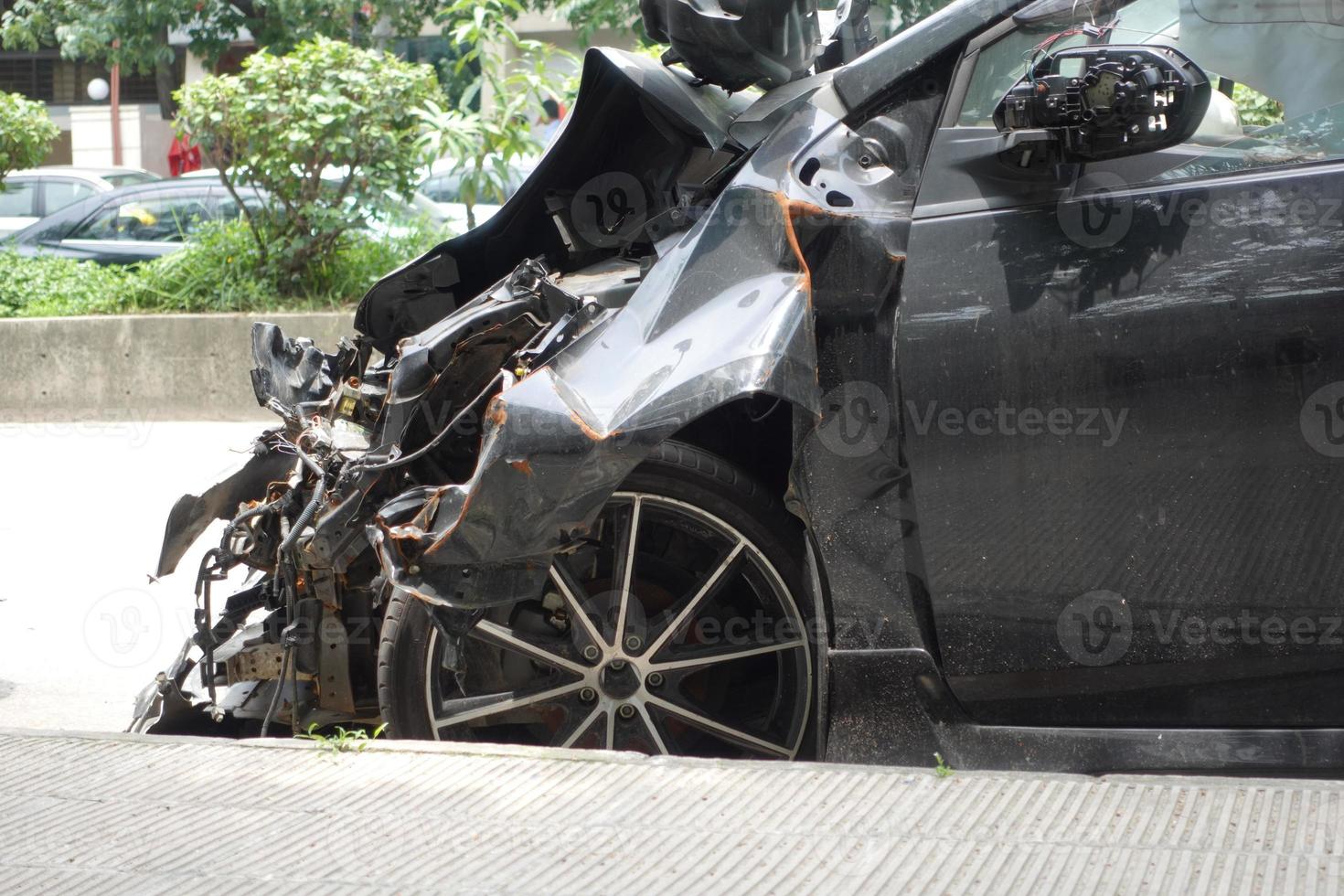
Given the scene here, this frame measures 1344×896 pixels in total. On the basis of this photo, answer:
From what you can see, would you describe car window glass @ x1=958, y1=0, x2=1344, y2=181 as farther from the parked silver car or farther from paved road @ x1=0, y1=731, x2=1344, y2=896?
the parked silver car

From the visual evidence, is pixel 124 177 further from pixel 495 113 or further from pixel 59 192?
pixel 495 113

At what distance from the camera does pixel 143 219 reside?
1337 cm

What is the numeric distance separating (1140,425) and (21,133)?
11780 mm

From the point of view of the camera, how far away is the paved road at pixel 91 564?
493 cm

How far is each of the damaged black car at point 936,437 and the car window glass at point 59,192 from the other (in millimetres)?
13926

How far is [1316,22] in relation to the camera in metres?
2.95

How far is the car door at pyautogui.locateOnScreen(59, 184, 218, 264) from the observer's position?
13094 millimetres

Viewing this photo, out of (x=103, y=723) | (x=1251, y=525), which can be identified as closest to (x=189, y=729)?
(x=103, y=723)

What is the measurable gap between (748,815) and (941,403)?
2.95ft

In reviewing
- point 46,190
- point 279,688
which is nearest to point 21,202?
point 46,190

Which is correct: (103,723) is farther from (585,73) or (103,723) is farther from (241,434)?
(241,434)

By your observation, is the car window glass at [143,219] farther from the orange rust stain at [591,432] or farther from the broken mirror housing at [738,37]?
the orange rust stain at [591,432]

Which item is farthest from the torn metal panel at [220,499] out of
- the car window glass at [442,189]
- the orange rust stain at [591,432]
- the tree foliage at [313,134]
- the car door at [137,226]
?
the car window glass at [442,189]

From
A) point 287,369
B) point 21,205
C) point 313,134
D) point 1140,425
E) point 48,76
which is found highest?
A: point 1140,425
